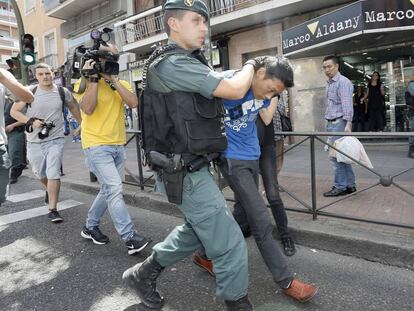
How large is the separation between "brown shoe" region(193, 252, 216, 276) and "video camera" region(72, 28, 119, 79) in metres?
1.70

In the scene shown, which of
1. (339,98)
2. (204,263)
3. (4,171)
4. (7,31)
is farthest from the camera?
(7,31)

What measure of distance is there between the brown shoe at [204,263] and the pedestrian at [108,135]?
1.79 ft

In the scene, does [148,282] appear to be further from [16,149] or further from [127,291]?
[16,149]

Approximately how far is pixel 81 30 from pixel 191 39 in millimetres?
19783

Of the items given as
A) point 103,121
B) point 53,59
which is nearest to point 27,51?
point 103,121

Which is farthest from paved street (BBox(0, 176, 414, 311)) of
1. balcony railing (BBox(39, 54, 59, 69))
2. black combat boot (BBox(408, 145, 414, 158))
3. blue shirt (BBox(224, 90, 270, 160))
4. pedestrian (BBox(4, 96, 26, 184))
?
balcony railing (BBox(39, 54, 59, 69))

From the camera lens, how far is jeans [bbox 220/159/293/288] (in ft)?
8.67

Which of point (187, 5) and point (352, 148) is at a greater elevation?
point (187, 5)

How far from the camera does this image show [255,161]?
9.41 feet

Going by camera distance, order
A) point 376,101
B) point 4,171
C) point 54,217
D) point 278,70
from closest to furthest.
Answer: point 278,70
point 4,171
point 54,217
point 376,101

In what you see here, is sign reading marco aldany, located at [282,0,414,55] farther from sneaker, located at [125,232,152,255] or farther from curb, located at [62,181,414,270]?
sneaker, located at [125,232,152,255]

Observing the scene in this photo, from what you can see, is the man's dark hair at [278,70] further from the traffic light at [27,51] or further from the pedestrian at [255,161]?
the traffic light at [27,51]

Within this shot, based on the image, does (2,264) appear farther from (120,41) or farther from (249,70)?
(120,41)

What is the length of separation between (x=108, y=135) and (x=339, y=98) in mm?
2857
